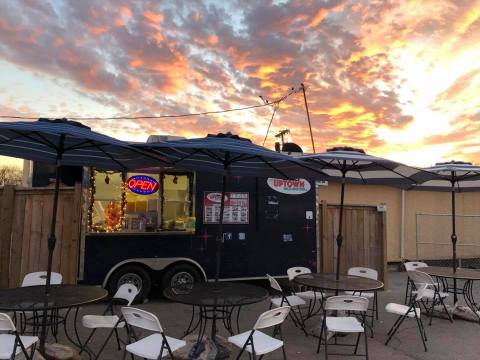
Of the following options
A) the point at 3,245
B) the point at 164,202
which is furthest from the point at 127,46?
the point at 3,245

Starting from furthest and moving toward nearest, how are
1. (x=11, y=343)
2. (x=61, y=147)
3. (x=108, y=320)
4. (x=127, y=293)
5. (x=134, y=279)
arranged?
(x=134, y=279) < (x=127, y=293) < (x=108, y=320) < (x=61, y=147) < (x=11, y=343)

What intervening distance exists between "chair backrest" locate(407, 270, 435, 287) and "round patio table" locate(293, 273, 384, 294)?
0.78 metres

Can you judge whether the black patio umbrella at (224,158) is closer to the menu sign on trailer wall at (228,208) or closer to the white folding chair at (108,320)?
the white folding chair at (108,320)

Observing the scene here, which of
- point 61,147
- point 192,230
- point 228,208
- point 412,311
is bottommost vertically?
point 412,311

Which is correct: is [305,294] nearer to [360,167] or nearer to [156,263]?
[360,167]

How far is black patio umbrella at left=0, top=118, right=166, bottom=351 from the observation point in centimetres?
388

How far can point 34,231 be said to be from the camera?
7.03m

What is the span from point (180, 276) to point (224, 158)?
9.78ft

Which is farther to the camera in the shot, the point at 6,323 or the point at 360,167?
the point at 360,167

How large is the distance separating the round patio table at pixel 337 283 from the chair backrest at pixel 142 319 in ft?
8.08

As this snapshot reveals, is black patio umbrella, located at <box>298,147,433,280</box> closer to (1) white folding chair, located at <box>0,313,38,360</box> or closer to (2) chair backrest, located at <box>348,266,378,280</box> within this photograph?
(2) chair backrest, located at <box>348,266,378,280</box>

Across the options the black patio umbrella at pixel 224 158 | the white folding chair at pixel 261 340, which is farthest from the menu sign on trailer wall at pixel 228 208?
the white folding chair at pixel 261 340

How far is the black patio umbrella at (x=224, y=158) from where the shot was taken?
446 centimetres

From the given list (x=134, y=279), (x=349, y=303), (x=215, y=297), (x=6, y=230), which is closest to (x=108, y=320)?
(x=215, y=297)
